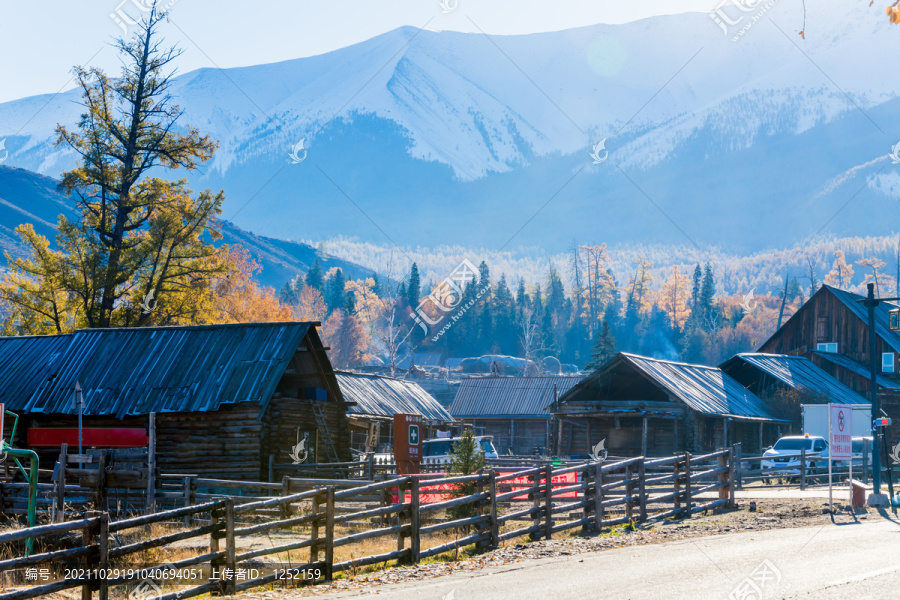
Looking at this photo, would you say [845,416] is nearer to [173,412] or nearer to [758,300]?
[173,412]

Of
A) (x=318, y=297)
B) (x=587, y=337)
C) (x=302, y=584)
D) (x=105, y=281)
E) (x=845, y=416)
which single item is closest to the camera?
(x=302, y=584)

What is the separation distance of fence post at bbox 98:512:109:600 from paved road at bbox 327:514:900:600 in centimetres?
273

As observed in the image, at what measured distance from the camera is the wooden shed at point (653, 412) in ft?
135

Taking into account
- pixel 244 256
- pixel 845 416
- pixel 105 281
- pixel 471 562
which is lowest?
→ pixel 471 562

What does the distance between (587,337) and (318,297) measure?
50.0m

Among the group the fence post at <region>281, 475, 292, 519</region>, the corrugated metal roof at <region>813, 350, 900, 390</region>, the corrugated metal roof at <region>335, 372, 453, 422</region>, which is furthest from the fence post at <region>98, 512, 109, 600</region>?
the corrugated metal roof at <region>813, 350, 900, 390</region>

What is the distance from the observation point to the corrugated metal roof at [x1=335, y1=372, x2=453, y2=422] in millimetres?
40250

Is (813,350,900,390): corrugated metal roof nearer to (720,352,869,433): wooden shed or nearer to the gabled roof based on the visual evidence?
(720,352,869,433): wooden shed

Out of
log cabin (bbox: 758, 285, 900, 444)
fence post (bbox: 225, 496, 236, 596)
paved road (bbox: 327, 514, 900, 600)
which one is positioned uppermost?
log cabin (bbox: 758, 285, 900, 444)

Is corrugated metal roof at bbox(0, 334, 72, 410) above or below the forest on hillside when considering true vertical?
below

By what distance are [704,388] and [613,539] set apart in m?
29.2

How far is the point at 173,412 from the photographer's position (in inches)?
1073

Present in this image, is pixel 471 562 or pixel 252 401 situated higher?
pixel 252 401

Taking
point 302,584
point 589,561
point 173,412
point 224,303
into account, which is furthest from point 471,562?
point 224,303
